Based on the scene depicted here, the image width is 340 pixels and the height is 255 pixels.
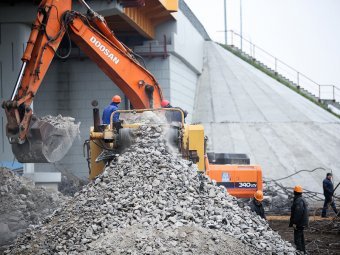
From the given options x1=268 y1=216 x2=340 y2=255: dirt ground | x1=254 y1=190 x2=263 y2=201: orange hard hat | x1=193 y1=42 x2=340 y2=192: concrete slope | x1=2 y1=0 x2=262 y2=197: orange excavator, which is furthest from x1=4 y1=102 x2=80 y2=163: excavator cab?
x1=193 y1=42 x2=340 y2=192: concrete slope

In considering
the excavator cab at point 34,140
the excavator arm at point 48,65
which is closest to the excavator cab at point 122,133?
the excavator cab at point 34,140

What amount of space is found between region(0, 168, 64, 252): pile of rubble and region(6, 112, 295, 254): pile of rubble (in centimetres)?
306

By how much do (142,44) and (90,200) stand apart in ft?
48.8

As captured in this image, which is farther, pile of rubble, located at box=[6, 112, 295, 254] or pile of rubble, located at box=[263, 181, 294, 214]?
pile of rubble, located at box=[263, 181, 294, 214]

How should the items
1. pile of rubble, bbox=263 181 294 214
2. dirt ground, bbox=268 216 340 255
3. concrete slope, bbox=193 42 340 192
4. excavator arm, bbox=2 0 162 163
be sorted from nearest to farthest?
excavator arm, bbox=2 0 162 163 → dirt ground, bbox=268 216 340 255 → pile of rubble, bbox=263 181 294 214 → concrete slope, bbox=193 42 340 192

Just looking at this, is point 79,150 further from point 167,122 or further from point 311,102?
point 311,102

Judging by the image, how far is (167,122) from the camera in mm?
14695

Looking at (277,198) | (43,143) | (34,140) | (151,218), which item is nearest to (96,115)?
(43,143)

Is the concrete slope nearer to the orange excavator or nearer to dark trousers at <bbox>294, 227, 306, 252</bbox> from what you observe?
the orange excavator

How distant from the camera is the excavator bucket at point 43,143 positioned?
14.0m

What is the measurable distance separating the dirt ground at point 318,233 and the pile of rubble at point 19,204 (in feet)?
17.8

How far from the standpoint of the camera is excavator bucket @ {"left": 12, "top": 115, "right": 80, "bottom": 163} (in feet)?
45.8

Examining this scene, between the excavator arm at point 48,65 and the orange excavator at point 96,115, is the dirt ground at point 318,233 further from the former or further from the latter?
the excavator arm at point 48,65

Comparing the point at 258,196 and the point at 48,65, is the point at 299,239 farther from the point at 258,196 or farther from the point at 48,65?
the point at 48,65
